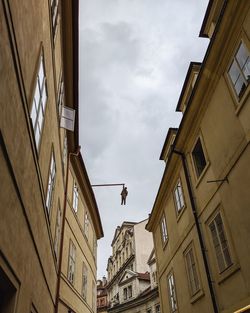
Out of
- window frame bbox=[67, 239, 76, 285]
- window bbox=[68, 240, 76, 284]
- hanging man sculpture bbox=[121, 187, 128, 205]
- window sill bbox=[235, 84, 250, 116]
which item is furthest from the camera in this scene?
hanging man sculpture bbox=[121, 187, 128, 205]

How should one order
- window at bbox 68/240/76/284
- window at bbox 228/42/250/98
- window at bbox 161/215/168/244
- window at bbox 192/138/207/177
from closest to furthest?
window at bbox 228/42/250/98 < window at bbox 192/138/207/177 < window at bbox 68/240/76/284 < window at bbox 161/215/168/244

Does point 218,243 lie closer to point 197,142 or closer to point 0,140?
point 197,142

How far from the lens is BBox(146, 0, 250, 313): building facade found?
30.0 feet

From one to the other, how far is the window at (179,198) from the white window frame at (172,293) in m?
3.57

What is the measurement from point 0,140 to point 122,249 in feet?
180

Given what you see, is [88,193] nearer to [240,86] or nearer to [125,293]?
[240,86]

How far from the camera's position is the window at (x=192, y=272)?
12739mm

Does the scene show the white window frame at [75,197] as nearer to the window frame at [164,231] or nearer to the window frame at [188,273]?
the window frame at [164,231]

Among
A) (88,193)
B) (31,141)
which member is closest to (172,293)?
(88,193)

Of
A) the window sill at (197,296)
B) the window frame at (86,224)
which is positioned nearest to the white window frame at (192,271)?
the window sill at (197,296)

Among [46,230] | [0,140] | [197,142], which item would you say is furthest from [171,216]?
[0,140]

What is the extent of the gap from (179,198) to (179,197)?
47 millimetres

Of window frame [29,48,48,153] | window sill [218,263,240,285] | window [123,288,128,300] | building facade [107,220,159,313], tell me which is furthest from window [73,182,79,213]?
window [123,288,128,300]

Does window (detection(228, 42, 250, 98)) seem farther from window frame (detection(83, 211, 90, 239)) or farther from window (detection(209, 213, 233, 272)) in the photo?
window frame (detection(83, 211, 90, 239))
